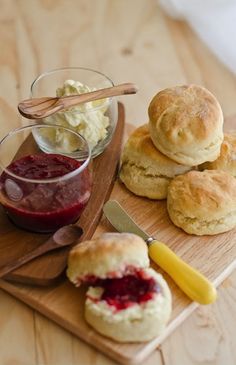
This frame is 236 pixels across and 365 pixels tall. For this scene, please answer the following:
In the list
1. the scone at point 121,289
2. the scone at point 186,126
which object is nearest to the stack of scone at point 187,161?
the scone at point 186,126

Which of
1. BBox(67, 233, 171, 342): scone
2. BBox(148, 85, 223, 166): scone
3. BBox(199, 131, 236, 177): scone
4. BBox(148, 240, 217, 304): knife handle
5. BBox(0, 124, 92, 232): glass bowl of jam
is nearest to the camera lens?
BBox(67, 233, 171, 342): scone

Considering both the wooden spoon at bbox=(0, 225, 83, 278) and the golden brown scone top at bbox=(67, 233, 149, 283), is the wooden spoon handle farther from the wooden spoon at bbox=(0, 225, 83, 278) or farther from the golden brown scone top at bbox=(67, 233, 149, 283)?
the golden brown scone top at bbox=(67, 233, 149, 283)

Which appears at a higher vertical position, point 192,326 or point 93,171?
point 93,171

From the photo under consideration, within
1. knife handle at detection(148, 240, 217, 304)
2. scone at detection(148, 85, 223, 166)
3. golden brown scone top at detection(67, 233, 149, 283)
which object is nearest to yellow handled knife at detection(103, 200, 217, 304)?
knife handle at detection(148, 240, 217, 304)

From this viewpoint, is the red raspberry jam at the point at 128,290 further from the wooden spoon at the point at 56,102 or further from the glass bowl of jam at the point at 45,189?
the wooden spoon at the point at 56,102

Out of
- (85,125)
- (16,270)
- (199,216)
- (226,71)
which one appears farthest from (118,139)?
(226,71)

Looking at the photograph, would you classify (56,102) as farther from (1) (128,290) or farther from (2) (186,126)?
(1) (128,290)

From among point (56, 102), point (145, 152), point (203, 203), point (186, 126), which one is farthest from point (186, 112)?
point (56, 102)

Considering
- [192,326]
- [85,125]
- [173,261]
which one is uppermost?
[85,125]

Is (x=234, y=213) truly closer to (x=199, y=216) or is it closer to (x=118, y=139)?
(x=199, y=216)
